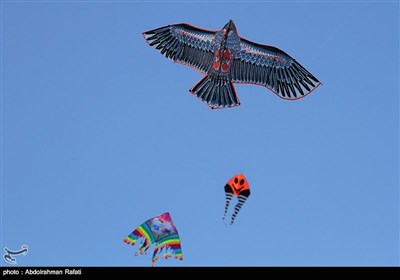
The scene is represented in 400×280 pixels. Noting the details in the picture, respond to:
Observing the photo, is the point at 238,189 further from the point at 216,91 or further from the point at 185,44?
the point at 185,44

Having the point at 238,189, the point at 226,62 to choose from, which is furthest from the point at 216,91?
the point at 238,189

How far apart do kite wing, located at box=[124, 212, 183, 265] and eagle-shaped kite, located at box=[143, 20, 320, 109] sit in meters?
5.47

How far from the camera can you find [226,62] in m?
38.4

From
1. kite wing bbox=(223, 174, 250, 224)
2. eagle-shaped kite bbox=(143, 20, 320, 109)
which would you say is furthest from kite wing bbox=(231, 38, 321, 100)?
kite wing bbox=(223, 174, 250, 224)

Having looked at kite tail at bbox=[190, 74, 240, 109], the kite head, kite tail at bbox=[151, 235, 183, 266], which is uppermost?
the kite head

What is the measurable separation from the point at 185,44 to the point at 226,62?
210 centimetres

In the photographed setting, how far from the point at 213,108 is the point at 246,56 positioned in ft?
9.59

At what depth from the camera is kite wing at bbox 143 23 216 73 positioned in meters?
38.6

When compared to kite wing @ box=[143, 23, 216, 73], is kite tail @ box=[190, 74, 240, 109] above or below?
below

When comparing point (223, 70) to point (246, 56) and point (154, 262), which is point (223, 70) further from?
point (154, 262)

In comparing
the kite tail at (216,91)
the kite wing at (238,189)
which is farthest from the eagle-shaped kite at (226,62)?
the kite wing at (238,189)

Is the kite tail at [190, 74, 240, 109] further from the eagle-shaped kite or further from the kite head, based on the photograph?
the kite head
